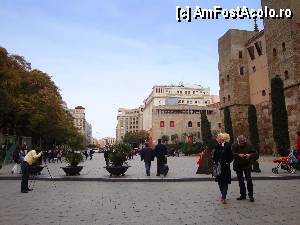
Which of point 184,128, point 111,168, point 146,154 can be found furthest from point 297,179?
point 184,128

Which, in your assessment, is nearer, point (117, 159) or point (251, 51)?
point (117, 159)

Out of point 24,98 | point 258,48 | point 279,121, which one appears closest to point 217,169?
point 279,121

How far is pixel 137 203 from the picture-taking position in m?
8.54

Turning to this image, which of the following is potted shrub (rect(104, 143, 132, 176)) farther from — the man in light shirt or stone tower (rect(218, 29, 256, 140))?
stone tower (rect(218, 29, 256, 140))

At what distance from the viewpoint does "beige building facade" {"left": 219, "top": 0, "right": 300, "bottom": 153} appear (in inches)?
1283

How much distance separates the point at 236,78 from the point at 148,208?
41.2 m

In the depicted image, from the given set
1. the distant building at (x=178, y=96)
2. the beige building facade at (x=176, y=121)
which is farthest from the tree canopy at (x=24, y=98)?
the distant building at (x=178, y=96)

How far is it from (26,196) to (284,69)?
30142 millimetres

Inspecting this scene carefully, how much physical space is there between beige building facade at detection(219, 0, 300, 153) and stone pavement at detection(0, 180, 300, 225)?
24511 mm

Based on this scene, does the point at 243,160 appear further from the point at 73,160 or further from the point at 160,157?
the point at 73,160

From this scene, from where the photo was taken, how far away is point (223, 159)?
8.67 metres

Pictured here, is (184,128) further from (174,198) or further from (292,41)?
(174,198)

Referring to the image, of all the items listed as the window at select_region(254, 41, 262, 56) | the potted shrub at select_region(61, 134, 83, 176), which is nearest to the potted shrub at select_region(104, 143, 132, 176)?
the potted shrub at select_region(61, 134, 83, 176)

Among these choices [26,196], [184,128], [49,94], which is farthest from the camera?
[184,128]
